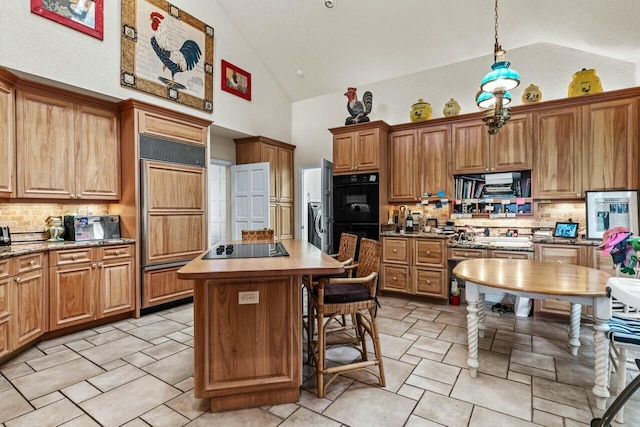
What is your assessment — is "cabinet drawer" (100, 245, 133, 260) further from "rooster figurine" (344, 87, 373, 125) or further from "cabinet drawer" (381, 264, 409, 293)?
"rooster figurine" (344, 87, 373, 125)

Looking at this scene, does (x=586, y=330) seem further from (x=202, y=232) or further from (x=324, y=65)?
(x=324, y=65)

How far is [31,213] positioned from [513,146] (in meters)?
5.58

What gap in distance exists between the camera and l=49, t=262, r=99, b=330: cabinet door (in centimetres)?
302

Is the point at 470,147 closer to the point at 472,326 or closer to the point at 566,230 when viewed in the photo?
the point at 566,230

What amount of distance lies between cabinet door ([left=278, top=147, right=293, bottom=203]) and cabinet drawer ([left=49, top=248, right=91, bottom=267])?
314 cm

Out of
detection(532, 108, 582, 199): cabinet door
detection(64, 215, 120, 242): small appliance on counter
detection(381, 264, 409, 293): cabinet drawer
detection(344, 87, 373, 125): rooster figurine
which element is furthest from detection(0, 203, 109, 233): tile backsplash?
detection(532, 108, 582, 199): cabinet door

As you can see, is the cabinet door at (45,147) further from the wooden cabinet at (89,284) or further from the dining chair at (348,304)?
the dining chair at (348,304)

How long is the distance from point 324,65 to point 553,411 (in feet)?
17.0

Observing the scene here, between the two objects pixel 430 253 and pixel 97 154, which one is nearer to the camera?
pixel 97 154

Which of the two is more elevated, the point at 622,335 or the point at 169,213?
the point at 169,213

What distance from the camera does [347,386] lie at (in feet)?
7.20

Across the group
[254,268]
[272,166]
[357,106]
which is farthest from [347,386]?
[272,166]

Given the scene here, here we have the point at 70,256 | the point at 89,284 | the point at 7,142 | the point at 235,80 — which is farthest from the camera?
the point at 235,80

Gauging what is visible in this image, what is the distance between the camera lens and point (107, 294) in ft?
11.2
